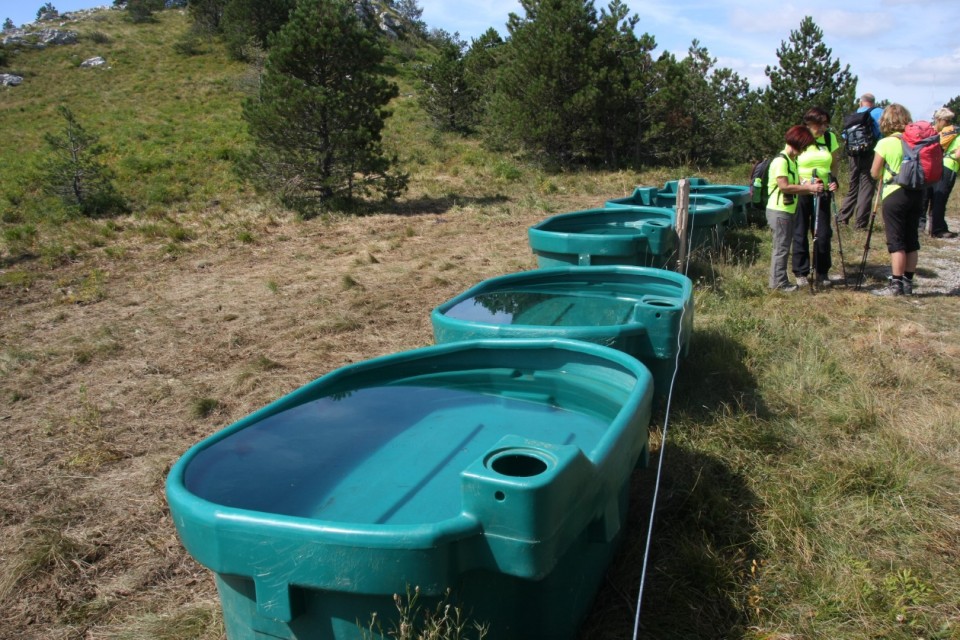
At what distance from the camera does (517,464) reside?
1807 mm

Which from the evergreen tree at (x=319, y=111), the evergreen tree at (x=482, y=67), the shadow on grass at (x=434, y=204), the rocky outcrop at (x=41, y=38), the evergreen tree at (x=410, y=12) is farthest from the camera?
the evergreen tree at (x=410, y=12)

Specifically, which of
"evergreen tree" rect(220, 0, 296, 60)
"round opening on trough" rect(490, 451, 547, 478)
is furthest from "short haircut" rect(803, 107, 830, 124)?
"evergreen tree" rect(220, 0, 296, 60)

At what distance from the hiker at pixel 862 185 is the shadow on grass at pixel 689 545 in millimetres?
6168

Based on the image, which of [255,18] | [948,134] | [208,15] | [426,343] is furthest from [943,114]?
[208,15]

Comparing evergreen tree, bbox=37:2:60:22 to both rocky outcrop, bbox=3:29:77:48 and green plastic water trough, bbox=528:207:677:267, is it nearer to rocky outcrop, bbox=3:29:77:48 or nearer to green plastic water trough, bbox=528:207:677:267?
rocky outcrop, bbox=3:29:77:48

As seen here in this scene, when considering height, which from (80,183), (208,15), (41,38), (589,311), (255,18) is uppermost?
(208,15)

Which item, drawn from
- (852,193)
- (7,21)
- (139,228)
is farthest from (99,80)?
(852,193)

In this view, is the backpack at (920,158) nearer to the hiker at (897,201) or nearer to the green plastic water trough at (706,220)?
the hiker at (897,201)

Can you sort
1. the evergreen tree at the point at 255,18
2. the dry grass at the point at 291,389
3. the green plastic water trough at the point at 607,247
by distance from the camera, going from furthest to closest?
1. the evergreen tree at the point at 255,18
2. the green plastic water trough at the point at 607,247
3. the dry grass at the point at 291,389

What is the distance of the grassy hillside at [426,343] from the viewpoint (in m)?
2.49

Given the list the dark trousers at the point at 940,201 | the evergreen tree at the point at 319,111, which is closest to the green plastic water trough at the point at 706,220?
the dark trousers at the point at 940,201

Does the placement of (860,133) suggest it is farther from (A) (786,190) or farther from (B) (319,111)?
(B) (319,111)

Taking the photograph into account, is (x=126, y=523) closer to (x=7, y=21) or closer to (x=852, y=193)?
(x=852, y=193)

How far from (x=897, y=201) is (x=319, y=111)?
8926mm
